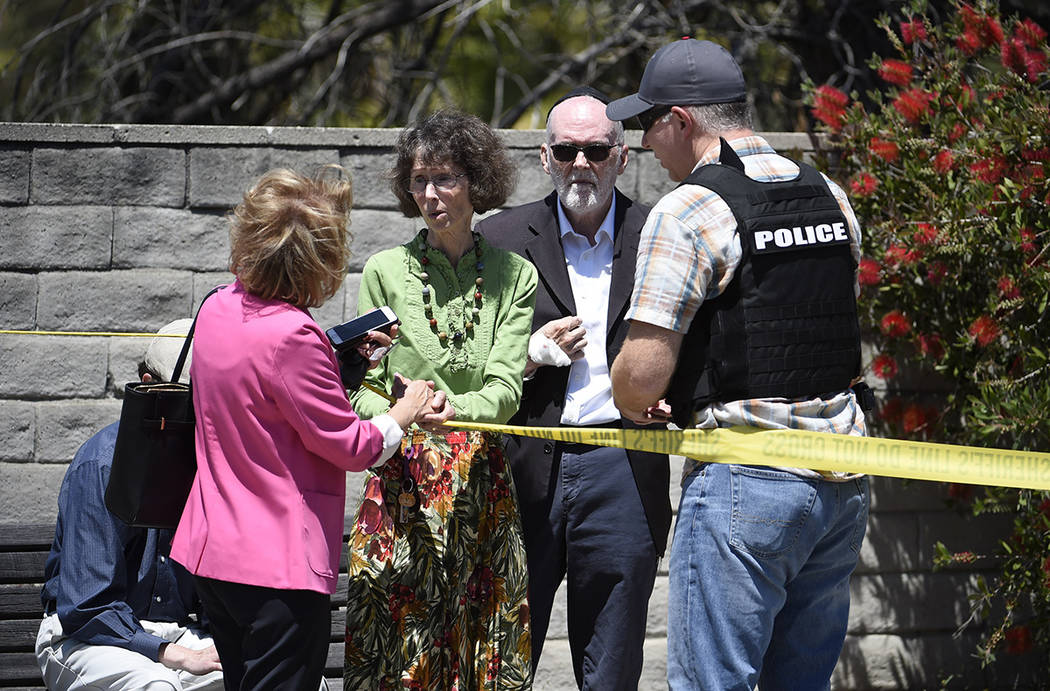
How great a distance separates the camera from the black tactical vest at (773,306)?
2.69 meters

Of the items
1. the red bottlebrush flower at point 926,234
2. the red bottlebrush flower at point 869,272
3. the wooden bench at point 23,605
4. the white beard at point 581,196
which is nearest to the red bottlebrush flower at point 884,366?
the red bottlebrush flower at point 869,272

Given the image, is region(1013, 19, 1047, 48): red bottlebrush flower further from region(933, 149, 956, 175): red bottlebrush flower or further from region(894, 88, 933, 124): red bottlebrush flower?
region(933, 149, 956, 175): red bottlebrush flower

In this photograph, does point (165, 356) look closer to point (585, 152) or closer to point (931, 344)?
point (585, 152)

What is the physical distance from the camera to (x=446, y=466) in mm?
3260

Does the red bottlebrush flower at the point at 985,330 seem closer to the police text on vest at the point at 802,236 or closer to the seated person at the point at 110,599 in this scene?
the police text on vest at the point at 802,236

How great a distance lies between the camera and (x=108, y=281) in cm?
446

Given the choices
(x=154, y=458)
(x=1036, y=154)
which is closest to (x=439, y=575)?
(x=154, y=458)

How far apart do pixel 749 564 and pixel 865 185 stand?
2.26 meters

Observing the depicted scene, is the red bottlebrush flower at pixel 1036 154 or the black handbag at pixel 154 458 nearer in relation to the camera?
the black handbag at pixel 154 458

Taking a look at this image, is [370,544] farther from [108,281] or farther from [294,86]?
[294,86]

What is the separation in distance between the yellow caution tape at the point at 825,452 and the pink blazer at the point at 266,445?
0.49m

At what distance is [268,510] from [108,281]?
2.07 metres

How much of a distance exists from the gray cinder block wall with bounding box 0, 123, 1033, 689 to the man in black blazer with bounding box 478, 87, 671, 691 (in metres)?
1.01

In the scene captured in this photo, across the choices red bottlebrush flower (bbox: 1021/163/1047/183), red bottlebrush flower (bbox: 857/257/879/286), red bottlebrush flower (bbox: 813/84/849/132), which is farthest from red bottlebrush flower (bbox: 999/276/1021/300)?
red bottlebrush flower (bbox: 813/84/849/132)
